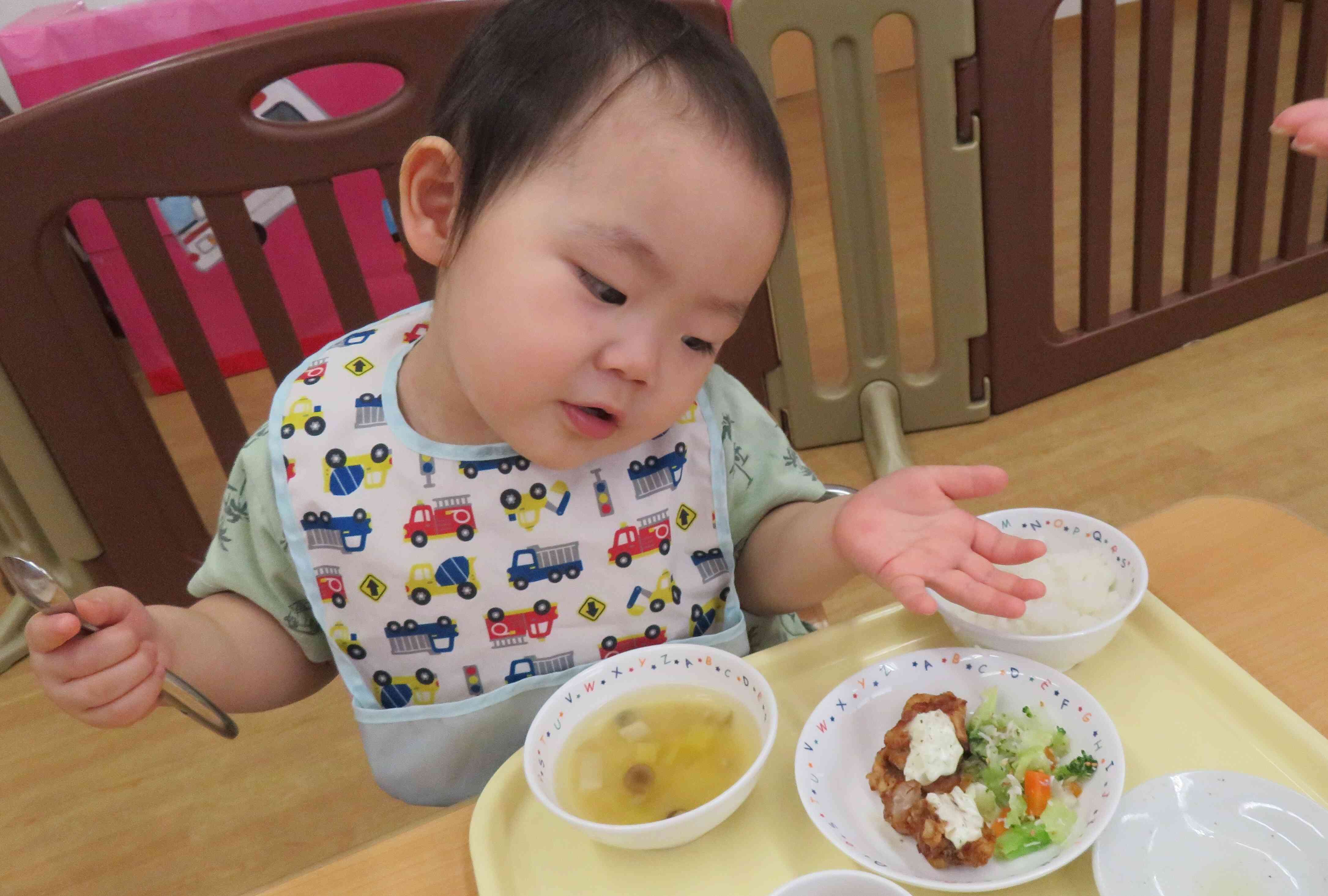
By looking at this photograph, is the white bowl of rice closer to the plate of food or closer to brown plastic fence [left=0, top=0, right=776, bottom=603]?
the plate of food

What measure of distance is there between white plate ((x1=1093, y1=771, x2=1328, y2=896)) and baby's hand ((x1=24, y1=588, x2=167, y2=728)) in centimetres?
60

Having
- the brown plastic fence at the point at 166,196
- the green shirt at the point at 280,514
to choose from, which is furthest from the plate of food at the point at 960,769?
the brown plastic fence at the point at 166,196

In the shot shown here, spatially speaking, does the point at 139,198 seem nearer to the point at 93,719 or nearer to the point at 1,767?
the point at 93,719

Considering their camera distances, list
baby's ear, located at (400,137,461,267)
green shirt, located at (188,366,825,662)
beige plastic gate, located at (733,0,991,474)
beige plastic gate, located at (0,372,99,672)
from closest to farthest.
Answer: baby's ear, located at (400,137,461,267) < green shirt, located at (188,366,825,662) < beige plastic gate, located at (0,372,99,672) < beige plastic gate, located at (733,0,991,474)

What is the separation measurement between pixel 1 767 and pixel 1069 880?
1.77 m

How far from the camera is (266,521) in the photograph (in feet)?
2.74

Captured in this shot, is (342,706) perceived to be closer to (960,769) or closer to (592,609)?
(592,609)

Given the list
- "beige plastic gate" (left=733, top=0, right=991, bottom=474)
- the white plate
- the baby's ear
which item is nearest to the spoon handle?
the baby's ear

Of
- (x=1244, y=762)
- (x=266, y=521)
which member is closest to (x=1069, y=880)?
(x=1244, y=762)

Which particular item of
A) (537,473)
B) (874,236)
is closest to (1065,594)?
(537,473)

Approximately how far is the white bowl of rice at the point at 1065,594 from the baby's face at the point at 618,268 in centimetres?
26

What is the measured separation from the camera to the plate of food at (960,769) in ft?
1.87

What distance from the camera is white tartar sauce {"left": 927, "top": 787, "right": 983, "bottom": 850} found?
0.56 meters

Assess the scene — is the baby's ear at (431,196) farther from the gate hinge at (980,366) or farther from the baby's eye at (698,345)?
the gate hinge at (980,366)
